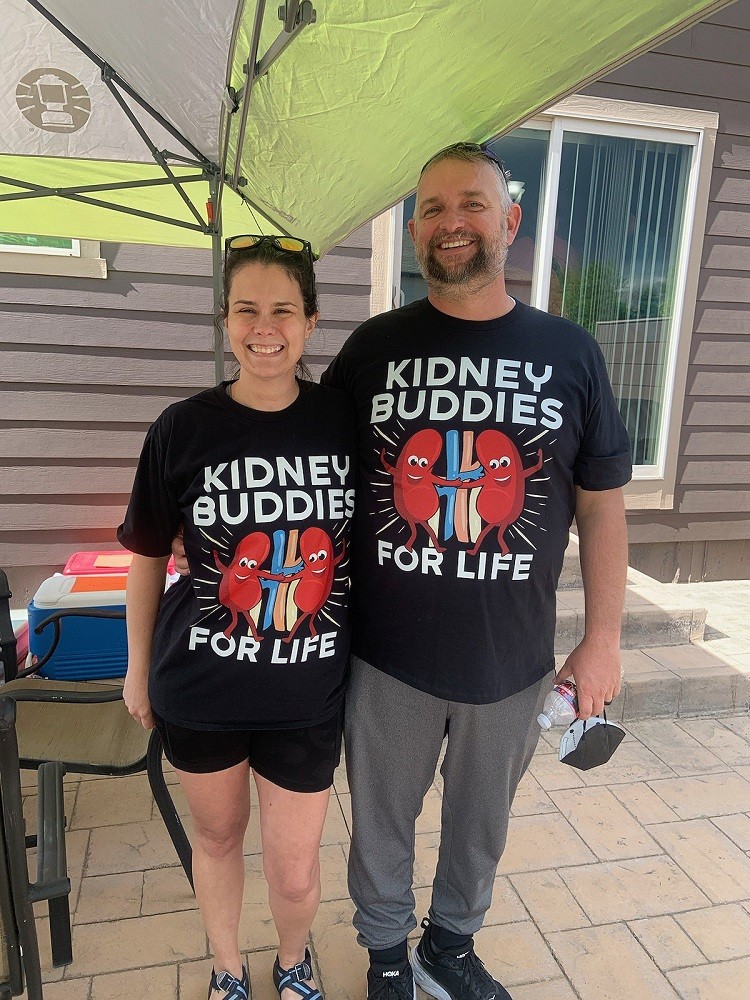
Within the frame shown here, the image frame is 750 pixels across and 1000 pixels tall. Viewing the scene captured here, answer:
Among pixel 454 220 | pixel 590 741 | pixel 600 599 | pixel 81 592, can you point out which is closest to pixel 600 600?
pixel 600 599

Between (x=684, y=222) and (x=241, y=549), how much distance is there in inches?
158

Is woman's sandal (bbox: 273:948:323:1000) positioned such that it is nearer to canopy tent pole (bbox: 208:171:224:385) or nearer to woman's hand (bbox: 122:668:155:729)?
woman's hand (bbox: 122:668:155:729)

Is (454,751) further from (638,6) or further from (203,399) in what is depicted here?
(638,6)

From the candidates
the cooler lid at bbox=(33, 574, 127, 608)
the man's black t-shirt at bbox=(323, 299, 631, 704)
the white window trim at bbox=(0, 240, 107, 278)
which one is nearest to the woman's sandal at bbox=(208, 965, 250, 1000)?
the man's black t-shirt at bbox=(323, 299, 631, 704)

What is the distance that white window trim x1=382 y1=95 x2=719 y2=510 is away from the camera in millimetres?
3816

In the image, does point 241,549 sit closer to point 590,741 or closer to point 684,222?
point 590,741

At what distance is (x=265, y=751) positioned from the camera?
141 cm

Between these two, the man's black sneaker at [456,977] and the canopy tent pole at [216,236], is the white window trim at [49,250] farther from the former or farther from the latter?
the man's black sneaker at [456,977]

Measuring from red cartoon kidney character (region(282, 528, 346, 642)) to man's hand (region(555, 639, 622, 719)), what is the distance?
628 millimetres

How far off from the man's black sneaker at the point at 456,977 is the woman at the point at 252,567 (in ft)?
1.79

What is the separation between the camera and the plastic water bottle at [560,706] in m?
1.54

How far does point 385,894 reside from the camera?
161 centimetres

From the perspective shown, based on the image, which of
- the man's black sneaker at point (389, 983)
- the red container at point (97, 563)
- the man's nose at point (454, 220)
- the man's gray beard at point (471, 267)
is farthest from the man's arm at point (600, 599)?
the red container at point (97, 563)

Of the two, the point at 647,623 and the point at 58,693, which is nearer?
the point at 58,693
